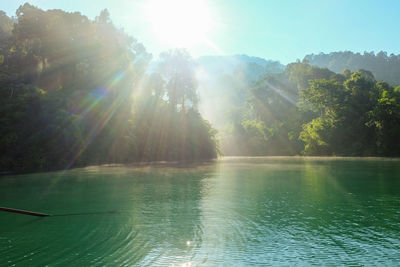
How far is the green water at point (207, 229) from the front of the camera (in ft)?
19.7

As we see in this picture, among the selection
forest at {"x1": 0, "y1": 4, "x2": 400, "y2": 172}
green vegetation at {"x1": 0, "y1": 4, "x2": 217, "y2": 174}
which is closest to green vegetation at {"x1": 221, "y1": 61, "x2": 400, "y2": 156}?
forest at {"x1": 0, "y1": 4, "x2": 400, "y2": 172}

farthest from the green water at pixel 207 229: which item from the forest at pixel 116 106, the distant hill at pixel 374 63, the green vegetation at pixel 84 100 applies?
the distant hill at pixel 374 63

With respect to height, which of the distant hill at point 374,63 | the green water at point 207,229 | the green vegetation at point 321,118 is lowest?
the green water at point 207,229

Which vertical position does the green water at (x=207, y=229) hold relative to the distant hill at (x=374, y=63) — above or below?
below

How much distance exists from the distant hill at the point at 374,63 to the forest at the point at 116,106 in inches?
1544

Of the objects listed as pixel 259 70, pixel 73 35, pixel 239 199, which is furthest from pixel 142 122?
pixel 259 70

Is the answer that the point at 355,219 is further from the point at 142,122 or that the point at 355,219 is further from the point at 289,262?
the point at 142,122

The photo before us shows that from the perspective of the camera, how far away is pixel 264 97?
8025 cm

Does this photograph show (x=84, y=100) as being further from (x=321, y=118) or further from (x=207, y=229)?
(x=321, y=118)

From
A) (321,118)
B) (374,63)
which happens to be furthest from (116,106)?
(374,63)

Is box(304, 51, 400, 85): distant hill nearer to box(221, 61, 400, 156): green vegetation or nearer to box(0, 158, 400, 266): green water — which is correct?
box(221, 61, 400, 156): green vegetation

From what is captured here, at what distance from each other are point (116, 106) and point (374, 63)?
101m

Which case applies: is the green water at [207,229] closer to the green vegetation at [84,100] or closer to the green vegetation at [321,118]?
the green vegetation at [84,100]

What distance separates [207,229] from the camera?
8.17 m
